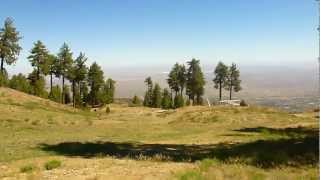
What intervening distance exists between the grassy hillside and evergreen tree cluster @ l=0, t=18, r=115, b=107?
35.1m

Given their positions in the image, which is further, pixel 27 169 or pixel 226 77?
pixel 226 77

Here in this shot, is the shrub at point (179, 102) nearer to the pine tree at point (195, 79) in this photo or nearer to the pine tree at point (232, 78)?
the pine tree at point (195, 79)

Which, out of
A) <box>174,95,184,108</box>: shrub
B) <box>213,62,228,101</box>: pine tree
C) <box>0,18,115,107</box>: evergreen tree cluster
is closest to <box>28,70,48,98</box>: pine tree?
<box>0,18,115,107</box>: evergreen tree cluster

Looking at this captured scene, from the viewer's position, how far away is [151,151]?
87.5 ft

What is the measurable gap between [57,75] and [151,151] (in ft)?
273

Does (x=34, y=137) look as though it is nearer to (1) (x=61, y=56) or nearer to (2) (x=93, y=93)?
(1) (x=61, y=56)

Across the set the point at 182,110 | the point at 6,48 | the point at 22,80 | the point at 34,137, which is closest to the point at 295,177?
the point at 34,137

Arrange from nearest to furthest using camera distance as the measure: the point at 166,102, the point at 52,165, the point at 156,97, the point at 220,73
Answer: the point at 52,165 < the point at 166,102 < the point at 220,73 < the point at 156,97

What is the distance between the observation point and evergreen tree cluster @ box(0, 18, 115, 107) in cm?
8931

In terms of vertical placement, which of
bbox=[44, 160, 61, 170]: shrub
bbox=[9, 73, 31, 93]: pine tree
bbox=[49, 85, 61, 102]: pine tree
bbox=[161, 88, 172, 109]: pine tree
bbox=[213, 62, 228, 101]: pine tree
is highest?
bbox=[213, 62, 228, 101]: pine tree

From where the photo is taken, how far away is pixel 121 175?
17328 mm

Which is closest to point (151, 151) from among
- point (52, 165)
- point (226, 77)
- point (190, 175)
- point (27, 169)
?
point (52, 165)

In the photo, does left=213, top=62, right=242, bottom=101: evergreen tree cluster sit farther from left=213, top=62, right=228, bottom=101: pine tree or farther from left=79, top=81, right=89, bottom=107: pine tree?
left=79, top=81, right=89, bottom=107: pine tree

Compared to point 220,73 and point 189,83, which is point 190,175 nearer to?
point 189,83
